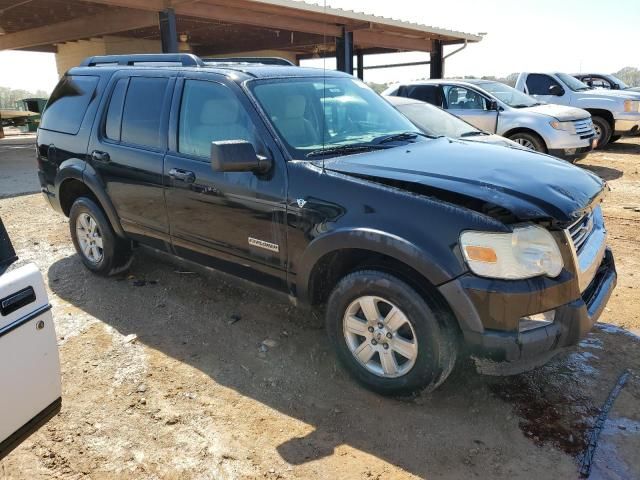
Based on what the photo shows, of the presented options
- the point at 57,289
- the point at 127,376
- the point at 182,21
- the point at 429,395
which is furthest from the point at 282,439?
the point at 182,21

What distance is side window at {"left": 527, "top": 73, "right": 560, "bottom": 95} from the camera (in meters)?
12.8

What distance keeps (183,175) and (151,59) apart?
140cm

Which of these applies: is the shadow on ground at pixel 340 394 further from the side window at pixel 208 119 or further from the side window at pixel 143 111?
the side window at pixel 143 111

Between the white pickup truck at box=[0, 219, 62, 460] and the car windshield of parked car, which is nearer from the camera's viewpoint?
the white pickup truck at box=[0, 219, 62, 460]

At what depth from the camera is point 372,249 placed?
9.10 ft

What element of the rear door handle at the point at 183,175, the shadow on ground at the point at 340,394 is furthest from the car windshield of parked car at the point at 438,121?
the shadow on ground at the point at 340,394

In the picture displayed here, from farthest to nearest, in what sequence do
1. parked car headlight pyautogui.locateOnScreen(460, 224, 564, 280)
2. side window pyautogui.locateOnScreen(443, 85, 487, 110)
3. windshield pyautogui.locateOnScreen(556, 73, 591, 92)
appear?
windshield pyautogui.locateOnScreen(556, 73, 591, 92)
side window pyautogui.locateOnScreen(443, 85, 487, 110)
parked car headlight pyautogui.locateOnScreen(460, 224, 564, 280)

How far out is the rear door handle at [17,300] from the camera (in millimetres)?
1926

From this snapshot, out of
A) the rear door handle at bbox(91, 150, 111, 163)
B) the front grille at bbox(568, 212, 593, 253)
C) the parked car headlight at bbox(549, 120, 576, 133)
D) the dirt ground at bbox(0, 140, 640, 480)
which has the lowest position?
the dirt ground at bbox(0, 140, 640, 480)

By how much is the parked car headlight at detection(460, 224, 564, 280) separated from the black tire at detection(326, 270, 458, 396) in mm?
347

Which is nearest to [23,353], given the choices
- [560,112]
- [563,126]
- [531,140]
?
[531,140]

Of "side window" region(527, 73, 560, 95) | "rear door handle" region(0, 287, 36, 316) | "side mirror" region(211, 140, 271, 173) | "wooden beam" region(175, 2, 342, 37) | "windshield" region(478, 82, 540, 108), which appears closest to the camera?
"rear door handle" region(0, 287, 36, 316)

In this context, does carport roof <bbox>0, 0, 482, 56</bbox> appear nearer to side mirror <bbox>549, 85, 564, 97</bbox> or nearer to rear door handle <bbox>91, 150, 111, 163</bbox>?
side mirror <bbox>549, 85, 564, 97</bbox>

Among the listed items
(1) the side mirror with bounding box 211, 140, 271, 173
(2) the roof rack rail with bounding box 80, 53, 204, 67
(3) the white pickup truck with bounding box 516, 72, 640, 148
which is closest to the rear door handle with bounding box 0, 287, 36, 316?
(1) the side mirror with bounding box 211, 140, 271, 173
